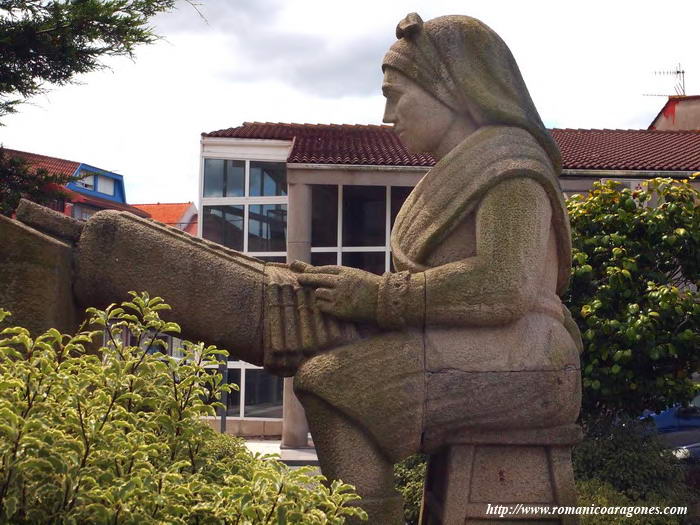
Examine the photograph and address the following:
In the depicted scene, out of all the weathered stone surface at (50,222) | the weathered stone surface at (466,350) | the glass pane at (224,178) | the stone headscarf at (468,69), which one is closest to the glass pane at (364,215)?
the glass pane at (224,178)

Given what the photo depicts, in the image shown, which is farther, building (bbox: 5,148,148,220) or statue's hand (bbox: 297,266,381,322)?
building (bbox: 5,148,148,220)

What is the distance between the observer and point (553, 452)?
3293 mm

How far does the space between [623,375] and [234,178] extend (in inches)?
357

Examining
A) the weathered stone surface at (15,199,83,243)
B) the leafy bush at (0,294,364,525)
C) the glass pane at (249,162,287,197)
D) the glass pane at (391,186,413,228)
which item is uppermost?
the glass pane at (249,162,287,197)

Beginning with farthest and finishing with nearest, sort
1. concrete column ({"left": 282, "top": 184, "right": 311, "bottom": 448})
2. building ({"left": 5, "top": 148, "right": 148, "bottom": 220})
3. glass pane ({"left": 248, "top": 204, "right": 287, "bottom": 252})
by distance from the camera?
building ({"left": 5, "top": 148, "right": 148, "bottom": 220}) → glass pane ({"left": 248, "top": 204, "right": 287, "bottom": 252}) → concrete column ({"left": 282, "top": 184, "right": 311, "bottom": 448})

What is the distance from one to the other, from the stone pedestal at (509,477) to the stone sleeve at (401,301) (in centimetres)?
57

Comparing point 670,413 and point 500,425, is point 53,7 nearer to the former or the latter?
point 500,425

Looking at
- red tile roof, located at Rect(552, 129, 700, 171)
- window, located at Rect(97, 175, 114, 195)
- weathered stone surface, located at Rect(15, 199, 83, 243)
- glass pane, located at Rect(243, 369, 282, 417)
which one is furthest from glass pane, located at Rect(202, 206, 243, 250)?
window, located at Rect(97, 175, 114, 195)

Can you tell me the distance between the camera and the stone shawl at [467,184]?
3.26 metres

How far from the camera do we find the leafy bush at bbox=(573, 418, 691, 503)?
20.1 ft

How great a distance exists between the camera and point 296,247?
40.0ft

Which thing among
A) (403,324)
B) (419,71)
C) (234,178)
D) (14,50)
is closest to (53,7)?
(14,50)

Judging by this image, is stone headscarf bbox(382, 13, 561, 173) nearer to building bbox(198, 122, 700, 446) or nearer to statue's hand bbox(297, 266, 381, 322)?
statue's hand bbox(297, 266, 381, 322)

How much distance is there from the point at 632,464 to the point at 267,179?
9.47m
